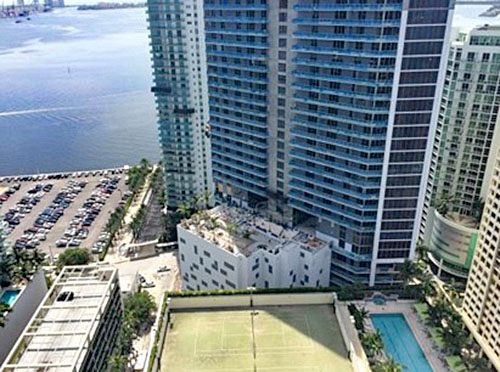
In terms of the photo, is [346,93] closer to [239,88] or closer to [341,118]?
[341,118]

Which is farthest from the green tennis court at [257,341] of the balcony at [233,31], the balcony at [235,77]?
the balcony at [233,31]

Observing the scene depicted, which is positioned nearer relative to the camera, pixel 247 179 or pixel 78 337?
pixel 78 337

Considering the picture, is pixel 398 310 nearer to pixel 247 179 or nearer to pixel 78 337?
pixel 247 179

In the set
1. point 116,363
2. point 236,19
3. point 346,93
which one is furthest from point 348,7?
point 116,363

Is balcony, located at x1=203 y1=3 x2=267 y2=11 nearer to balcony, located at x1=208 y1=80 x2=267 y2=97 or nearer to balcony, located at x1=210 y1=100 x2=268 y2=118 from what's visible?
balcony, located at x1=208 y1=80 x2=267 y2=97

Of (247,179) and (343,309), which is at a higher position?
(247,179)

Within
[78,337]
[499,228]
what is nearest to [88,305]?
[78,337]

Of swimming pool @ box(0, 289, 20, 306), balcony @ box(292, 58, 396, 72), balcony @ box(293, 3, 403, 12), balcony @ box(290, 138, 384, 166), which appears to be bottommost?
swimming pool @ box(0, 289, 20, 306)

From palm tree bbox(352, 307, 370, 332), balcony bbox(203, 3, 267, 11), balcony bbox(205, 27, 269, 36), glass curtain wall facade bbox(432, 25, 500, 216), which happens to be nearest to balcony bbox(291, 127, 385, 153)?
balcony bbox(205, 27, 269, 36)
